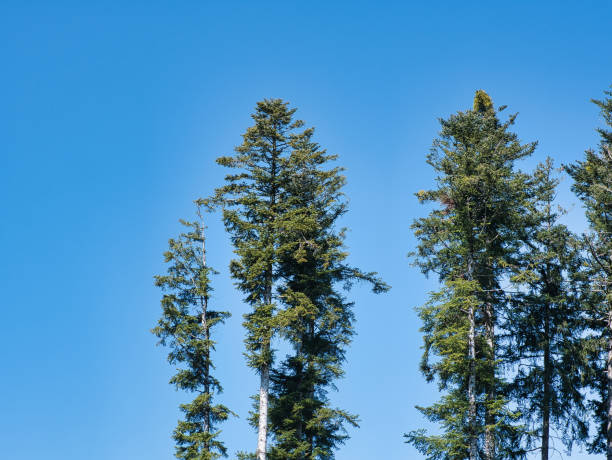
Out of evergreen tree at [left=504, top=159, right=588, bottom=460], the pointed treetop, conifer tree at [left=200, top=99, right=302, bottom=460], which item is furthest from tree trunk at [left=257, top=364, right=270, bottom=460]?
the pointed treetop

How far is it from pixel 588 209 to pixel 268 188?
44.5 ft

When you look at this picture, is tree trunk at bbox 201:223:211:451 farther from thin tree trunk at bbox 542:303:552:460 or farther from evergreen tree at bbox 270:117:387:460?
thin tree trunk at bbox 542:303:552:460

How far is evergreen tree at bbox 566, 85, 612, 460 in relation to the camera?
23.7 metres

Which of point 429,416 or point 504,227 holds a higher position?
point 504,227

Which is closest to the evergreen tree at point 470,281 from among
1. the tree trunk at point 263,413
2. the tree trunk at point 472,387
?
the tree trunk at point 472,387

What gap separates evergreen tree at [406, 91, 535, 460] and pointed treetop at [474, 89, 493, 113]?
5.69 m

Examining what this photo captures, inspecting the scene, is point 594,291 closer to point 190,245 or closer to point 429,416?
point 429,416

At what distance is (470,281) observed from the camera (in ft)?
72.9

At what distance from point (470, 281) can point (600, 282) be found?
573cm

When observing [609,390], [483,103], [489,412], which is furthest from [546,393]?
[483,103]

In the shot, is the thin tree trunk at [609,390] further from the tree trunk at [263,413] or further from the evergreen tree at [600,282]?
the tree trunk at [263,413]

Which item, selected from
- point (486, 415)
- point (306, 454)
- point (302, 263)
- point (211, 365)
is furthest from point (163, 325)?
point (486, 415)

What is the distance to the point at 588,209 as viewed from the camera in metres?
25.5

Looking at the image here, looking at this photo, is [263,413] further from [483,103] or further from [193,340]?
[483,103]
